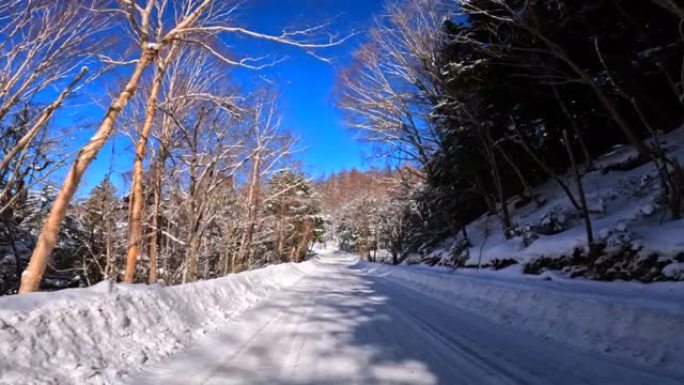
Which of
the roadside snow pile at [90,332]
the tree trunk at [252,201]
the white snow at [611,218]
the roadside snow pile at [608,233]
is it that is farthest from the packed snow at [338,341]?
the tree trunk at [252,201]

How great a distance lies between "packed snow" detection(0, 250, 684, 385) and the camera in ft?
13.6

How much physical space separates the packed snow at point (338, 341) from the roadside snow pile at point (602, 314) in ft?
0.06

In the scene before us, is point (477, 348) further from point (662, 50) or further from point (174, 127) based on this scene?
point (662, 50)

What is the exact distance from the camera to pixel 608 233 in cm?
981

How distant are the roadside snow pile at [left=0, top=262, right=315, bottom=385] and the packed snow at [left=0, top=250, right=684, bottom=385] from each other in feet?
0.04

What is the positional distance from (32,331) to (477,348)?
4.76 meters

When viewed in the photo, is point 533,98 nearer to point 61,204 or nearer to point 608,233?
point 608,233

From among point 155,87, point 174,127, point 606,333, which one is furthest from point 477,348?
point 174,127

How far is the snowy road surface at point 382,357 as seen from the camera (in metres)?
4.40

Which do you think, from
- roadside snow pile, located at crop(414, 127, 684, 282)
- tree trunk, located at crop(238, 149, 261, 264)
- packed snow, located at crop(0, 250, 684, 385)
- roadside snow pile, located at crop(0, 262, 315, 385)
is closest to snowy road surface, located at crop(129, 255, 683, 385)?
packed snow, located at crop(0, 250, 684, 385)

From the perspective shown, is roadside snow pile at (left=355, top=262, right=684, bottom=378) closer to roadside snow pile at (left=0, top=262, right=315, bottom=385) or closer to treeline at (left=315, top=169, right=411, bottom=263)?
roadside snow pile at (left=0, top=262, right=315, bottom=385)

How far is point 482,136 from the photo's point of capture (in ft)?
58.3

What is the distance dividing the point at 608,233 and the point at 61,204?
1025 centimetres

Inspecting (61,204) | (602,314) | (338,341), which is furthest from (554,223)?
(61,204)
